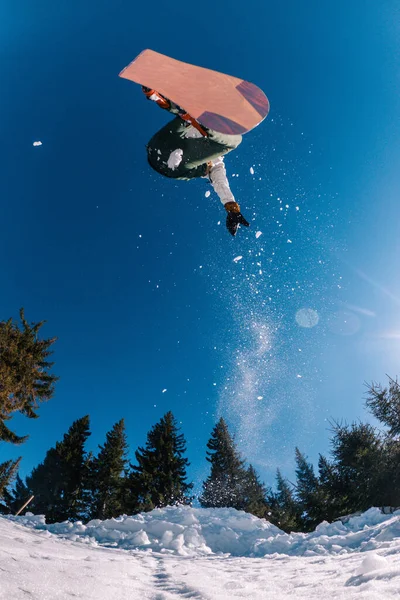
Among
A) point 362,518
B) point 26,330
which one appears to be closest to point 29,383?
point 26,330

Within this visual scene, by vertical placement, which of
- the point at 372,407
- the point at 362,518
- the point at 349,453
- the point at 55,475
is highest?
the point at 372,407

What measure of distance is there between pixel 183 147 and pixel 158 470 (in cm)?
2422

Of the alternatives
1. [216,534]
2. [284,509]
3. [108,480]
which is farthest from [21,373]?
[284,509]

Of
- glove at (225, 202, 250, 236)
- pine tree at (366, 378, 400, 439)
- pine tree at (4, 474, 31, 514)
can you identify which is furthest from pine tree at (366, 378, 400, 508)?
pine tree at (4, 474, 31, 514)

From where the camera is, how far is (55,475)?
26.0m

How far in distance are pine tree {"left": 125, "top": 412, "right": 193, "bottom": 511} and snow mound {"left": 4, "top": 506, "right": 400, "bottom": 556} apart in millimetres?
14741

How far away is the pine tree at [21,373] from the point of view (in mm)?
12583

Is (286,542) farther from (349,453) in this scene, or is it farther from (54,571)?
(349,453)

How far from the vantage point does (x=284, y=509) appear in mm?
30062

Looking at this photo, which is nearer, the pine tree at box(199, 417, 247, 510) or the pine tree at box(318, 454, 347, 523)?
the pine tree at box(318, 454, 347, 523)

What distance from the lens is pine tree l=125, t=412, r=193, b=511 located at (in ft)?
69.0

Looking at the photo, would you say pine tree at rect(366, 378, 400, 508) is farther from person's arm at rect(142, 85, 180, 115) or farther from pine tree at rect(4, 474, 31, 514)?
pine tree at rect(4, 474, 31, 514)

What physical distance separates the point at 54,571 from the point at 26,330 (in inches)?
587

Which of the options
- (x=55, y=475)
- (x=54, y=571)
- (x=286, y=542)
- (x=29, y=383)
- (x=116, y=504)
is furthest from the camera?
(x=55, y=475)
